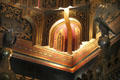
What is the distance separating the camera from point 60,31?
36.9 ft

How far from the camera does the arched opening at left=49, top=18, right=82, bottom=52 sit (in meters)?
10.9

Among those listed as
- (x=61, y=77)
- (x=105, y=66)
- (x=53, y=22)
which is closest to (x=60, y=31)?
A: (x=53, y=22)

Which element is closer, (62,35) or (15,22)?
(15,22)

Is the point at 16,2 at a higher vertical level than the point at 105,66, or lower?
higher

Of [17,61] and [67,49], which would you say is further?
[67,49]

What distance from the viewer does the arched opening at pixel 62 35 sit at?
1092 centimetres

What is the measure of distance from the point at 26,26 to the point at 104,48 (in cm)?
283

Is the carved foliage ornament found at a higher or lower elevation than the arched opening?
higher

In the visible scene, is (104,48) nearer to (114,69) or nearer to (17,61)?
(114,69)

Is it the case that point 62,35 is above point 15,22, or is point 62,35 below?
below

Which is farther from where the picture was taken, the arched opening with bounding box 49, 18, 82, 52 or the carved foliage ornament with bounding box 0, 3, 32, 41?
the arched opening with bounding box 49, 18, 82, 52

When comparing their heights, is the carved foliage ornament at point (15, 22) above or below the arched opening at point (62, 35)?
above

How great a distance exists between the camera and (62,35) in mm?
11242

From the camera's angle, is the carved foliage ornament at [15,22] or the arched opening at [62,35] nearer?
the carved foliage ornament at [15,22]
